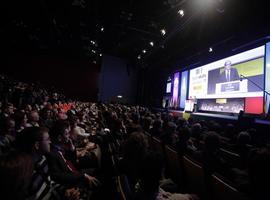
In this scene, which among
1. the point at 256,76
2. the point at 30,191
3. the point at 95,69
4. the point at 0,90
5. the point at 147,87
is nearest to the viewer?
the point at 30,191

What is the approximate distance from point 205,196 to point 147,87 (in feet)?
49.0

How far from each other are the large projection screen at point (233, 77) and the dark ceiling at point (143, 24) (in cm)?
62

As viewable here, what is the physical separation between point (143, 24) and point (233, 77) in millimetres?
4557

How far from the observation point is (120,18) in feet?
30.9

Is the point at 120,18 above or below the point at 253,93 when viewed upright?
above

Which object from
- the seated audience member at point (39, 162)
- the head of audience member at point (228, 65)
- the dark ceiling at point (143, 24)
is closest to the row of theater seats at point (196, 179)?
the seated audience member at point (39, 162)

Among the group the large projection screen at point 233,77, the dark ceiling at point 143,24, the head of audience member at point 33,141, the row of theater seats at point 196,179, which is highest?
the dark ceiling at point 143,24

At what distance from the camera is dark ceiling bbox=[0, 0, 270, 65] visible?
6738 millimetres

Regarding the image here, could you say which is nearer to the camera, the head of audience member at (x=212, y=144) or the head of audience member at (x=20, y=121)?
the head of audience member at (x=212, y=144)

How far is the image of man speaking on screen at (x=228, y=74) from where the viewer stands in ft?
25.7

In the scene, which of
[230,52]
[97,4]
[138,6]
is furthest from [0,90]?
[230,52]

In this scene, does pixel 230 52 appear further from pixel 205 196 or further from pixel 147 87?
pixel 147 87

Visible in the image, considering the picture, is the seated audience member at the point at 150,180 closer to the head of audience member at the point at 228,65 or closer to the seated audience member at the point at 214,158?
the seated audience member at the point at 214,158

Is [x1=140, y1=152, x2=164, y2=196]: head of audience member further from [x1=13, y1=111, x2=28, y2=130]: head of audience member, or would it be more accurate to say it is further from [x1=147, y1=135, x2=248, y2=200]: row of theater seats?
[x1=13, y1=111, x2=28, y2=130]: head of audience member
